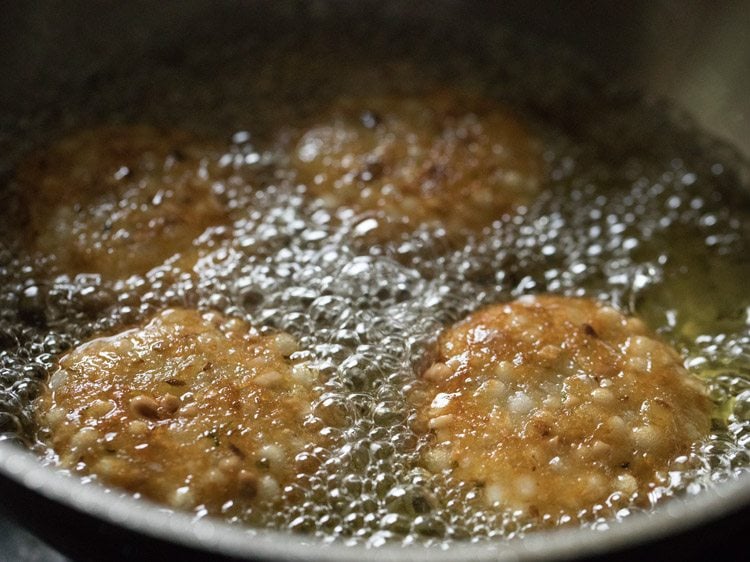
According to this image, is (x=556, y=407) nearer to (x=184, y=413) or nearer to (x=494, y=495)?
(x=494, y=495)

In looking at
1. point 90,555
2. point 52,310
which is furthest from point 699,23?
point 90,555

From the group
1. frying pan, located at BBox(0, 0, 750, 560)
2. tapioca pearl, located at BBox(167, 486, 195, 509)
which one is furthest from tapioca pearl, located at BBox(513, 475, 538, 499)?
frying pan, located at BBox(0, 0, 750, 560)

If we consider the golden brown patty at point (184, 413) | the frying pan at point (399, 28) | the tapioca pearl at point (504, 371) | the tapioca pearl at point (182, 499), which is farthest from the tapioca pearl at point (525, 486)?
the frying pan at point (399, 28)

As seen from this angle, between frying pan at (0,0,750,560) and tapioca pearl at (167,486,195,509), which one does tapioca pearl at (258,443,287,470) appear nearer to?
tapioca pearl at (167,486,195,509)

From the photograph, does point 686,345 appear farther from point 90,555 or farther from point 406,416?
point 90,555

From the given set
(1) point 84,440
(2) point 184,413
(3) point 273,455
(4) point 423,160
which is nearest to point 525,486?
(3) point 273,455

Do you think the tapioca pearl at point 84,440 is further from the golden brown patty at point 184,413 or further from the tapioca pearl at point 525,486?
the tapioca pearl at point 525,486
